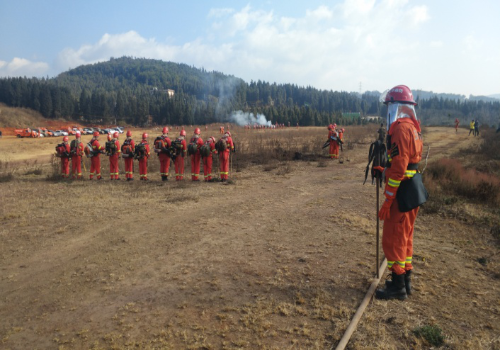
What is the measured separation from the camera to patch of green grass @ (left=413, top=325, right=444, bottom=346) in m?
3.52

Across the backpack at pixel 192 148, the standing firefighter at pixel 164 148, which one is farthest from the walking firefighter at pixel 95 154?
the backpack at pixel 192 148

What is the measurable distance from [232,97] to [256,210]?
400ft

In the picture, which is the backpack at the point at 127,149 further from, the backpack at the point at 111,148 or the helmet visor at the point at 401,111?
the helmet visor at the point at 401,111

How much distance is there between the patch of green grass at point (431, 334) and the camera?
11.6ft

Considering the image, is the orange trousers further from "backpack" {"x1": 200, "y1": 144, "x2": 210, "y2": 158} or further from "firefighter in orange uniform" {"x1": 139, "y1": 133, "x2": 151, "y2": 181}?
"firefighter in orange uniform" {"x1": 139, "y1": 133, "x2": 151, "y2": 181}

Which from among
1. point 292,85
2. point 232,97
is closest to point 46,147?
point 232,97

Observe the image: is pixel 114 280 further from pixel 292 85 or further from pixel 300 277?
pixel 292 85

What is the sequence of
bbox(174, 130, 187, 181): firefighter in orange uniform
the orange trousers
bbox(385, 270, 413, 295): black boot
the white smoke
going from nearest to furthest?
the orange trousers
bbox(385, 270, 413, 295): black boot
bbox(174, 130, 187, 181): firefighter in orange uniform
the white smoke

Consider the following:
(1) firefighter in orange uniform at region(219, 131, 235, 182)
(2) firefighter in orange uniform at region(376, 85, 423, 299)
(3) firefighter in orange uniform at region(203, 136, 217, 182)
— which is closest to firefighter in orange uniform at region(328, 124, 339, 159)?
(1) firefighter in orange uniform at region(219, 131, 235, 182)

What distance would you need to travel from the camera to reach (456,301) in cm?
435

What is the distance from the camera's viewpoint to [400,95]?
4.70 m

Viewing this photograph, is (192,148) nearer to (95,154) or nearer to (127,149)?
(127,149)

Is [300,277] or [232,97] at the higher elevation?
[232,97]

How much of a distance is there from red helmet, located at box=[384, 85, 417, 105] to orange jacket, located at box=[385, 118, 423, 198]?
444mm
